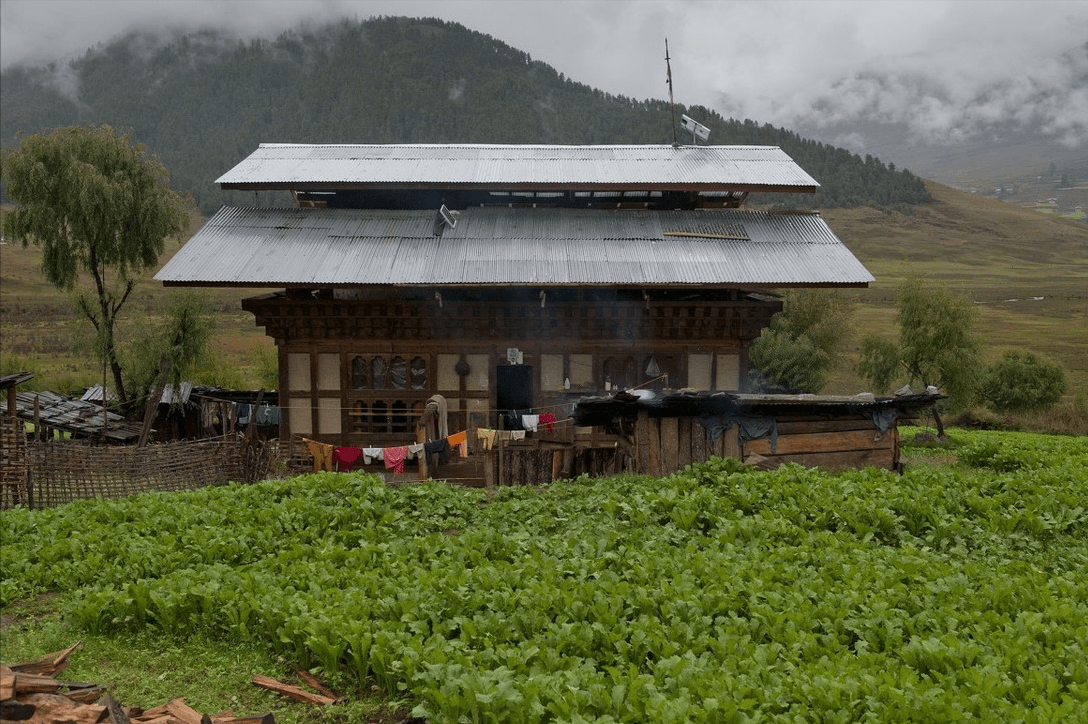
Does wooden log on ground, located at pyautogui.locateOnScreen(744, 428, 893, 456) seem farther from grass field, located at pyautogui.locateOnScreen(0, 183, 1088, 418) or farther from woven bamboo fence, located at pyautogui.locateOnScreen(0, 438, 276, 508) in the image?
grass field, located at pyautogui.locateOnScreen(0, 183, 1088, 418)

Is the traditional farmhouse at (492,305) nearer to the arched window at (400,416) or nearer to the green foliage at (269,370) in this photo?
the arched window at (400,416)

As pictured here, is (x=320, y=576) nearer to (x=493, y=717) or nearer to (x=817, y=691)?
(x=493, y=717)

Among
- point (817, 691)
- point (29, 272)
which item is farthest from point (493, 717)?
point (29, 272)

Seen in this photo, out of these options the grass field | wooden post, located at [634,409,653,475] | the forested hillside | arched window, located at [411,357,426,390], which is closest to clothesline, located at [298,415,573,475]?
arched window, located at [411,357,426,390]

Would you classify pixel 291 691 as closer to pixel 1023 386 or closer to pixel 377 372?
pixel 377 372

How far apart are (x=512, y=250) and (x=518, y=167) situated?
4496mm

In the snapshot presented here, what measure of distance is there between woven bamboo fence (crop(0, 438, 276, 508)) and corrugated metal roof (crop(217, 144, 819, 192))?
8135 millimetres

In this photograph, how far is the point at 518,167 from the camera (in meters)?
24.5

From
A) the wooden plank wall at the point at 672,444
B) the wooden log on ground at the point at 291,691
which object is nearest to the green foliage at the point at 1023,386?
the wooden plank wall at the point at 672,444

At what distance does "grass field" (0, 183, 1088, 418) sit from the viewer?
51.9 meters

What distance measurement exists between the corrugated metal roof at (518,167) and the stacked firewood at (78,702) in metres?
16.8

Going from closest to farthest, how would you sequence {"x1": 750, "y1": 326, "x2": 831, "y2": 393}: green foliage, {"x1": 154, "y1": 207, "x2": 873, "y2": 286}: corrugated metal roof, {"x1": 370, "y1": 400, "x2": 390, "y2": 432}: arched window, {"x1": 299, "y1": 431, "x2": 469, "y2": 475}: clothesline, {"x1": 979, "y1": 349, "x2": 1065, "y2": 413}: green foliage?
1. {"x1": 299, "y1": 431, "x2": 469, "y2": 475}: clothesline
2. {"x1": 154, "y1": 207, "x2": 873, "y2": 286}: corrugated metal roof
3. {"x1": 370, "y1": 400, "x2": 390, "y2": 432}: arched window
4. {"x1": 750, "y1": 326, "x2": 831, "y2": 393}: green foliage
5. {"x1": 979, "y1": 349, "x2": 1065, "y2": 413}: green foliage

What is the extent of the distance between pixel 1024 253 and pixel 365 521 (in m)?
156

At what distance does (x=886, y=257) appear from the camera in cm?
11950
